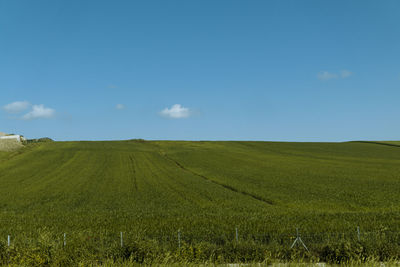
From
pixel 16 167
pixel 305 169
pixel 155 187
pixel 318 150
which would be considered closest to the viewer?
pixel 155 187

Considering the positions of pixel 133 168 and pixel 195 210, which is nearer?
pixel 195 210

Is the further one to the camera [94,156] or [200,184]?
[94,156]

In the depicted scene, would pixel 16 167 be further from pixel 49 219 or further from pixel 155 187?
pixel 49 219

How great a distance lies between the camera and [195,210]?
28625 millimetres

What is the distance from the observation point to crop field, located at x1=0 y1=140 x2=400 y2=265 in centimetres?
1417

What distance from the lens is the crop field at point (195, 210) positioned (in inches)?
558

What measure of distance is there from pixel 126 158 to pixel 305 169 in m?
36.7

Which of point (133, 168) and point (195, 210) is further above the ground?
point (133, 168)

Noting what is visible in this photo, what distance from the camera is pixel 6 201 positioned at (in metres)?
34.9

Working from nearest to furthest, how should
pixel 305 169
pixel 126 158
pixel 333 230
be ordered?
1. pixel 333 230
2. pixel 305 169
3. pixel 126 158

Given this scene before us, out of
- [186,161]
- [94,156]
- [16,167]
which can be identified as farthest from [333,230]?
[94,156]

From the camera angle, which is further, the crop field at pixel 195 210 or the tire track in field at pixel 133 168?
the tire track in field at pixel 133 168

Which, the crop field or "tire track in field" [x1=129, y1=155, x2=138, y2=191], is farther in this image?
"tire track in field" [x1=129, y1=155, x2=138, y2=191]

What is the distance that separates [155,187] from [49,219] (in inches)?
657
